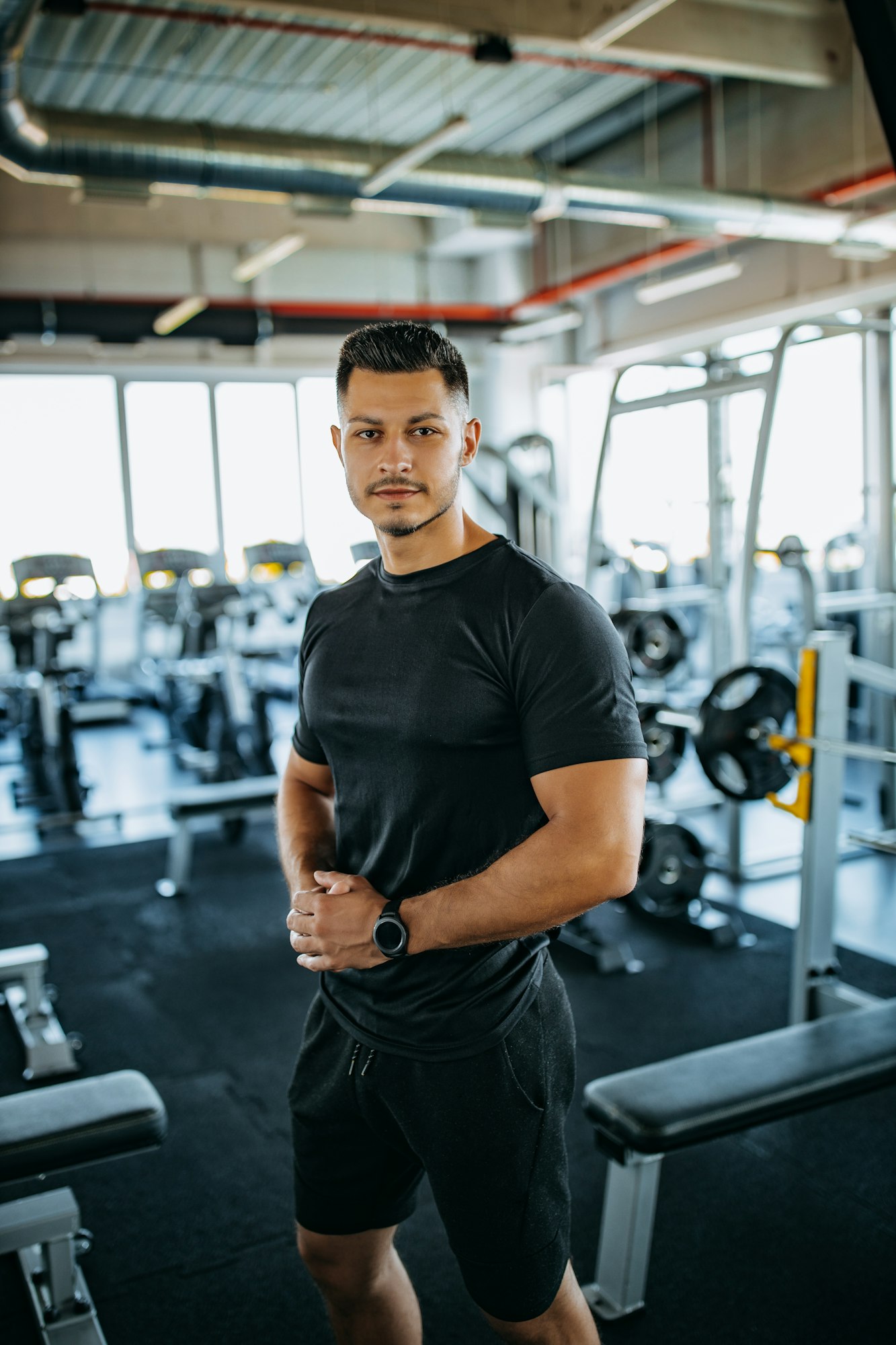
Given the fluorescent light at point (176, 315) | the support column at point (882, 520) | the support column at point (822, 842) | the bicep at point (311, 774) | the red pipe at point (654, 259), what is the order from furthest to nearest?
the fluorescent light at point (176, 315) < the red pipe at point (654, 259) < the support column at point (882, 520) < the support column at point (822, 842) < the bicep at point (311, 774)

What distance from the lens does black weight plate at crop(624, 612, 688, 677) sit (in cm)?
391

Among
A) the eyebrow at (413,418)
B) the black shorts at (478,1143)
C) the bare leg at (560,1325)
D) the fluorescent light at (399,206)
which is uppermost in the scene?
the fluorescent light at (399,206)

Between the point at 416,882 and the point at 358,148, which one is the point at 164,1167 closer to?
the point at 416,882

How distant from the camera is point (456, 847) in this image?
1.18 metres

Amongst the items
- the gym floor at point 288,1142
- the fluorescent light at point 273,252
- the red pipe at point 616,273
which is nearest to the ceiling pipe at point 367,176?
the fluorescent light at point 273,252

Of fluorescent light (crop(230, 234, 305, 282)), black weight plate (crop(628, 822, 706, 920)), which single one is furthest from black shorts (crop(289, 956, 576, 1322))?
fluorescent light (crop(230, 234, 305, 282))

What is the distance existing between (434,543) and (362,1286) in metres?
0.91

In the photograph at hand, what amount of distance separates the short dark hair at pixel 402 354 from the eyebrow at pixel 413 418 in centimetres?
4

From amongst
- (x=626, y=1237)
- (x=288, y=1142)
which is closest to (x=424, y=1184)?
(x=288, y=1142)

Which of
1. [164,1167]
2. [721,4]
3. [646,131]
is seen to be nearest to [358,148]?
[721,4]

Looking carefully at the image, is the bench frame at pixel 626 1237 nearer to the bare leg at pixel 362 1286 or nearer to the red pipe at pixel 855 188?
the bare leg at pixel 362 1286

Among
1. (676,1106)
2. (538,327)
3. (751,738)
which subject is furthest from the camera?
(538,327)

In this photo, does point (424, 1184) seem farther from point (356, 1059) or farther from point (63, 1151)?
point (356, 1059)

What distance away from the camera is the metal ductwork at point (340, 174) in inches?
180
